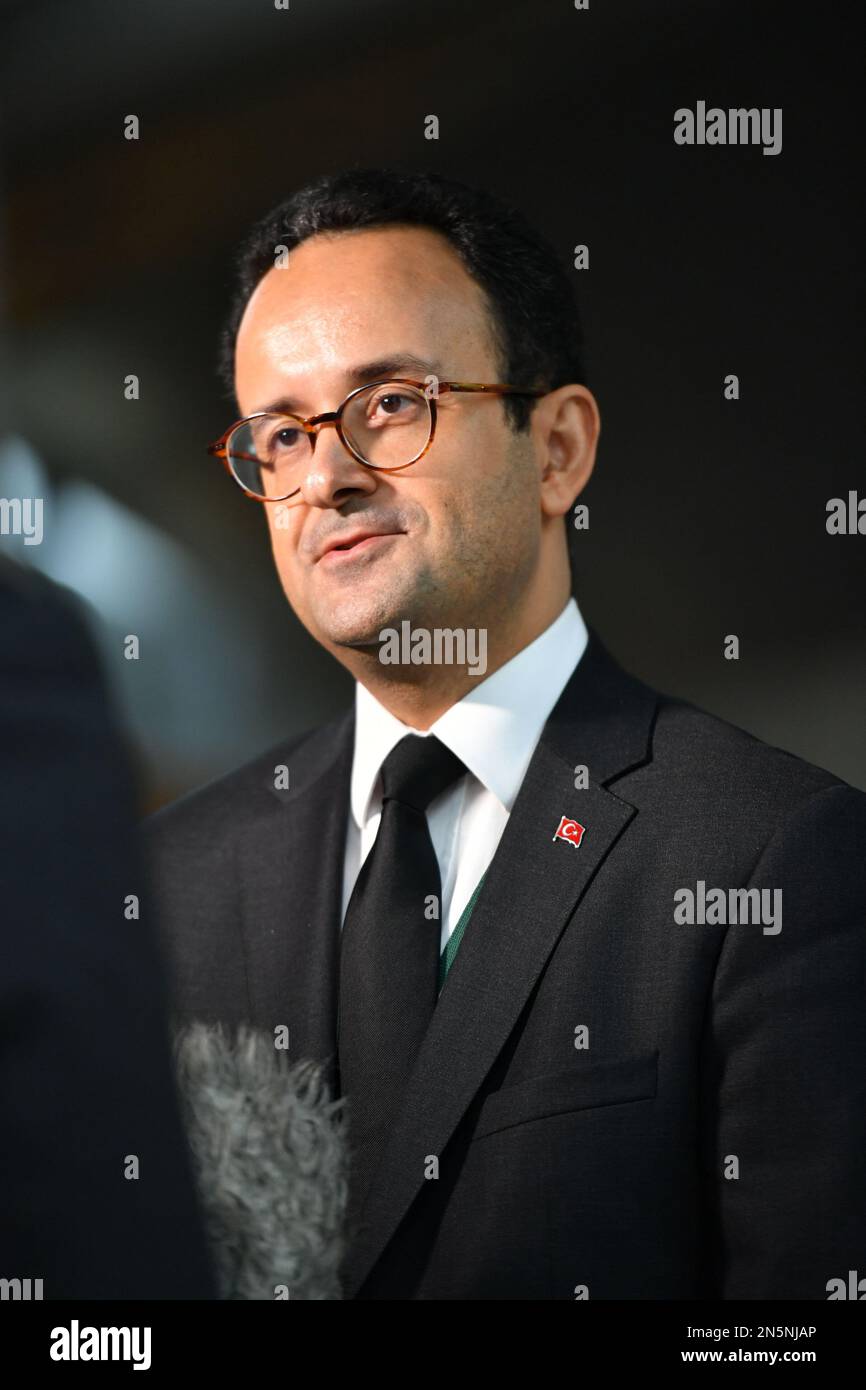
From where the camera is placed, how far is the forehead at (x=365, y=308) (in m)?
1.59

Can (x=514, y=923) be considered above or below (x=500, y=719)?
below

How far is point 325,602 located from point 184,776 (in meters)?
0.29

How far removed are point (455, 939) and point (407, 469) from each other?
0.52 meters

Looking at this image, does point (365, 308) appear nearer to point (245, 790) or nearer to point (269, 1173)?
point (245, 790)

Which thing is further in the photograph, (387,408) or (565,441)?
(565,441)

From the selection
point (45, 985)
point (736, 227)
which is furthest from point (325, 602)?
point (45, 985)

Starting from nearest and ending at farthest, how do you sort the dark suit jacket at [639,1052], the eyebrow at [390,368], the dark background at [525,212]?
the dark suit jacket at [639,1052] < the eyebrow at [390,368] < the dark background at [525,212]

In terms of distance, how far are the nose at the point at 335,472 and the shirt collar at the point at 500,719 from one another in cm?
24

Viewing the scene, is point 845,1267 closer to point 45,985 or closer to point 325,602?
point 325,602

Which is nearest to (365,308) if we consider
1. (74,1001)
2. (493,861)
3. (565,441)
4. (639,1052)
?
(565,441)

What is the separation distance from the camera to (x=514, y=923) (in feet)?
5.12

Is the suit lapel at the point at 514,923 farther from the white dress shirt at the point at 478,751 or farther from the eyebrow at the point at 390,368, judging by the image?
the eyebrow at the point at 390,368

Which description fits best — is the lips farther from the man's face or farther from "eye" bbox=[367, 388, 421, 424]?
"eye" bbox=[367, 388, 421, 424]

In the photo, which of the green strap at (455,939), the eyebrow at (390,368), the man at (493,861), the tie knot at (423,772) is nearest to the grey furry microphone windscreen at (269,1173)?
the man at (493,861)
